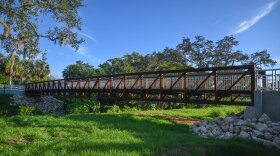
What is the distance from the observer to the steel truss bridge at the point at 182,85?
16797mm

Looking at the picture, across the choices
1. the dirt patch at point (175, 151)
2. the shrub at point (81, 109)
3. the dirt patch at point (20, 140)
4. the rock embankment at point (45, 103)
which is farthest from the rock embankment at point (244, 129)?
the rock embankment at point (45, 103)

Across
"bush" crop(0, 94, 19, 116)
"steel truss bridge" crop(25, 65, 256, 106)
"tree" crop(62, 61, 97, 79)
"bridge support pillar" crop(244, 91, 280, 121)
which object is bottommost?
"bush" crop(0, 94, 19, 116)

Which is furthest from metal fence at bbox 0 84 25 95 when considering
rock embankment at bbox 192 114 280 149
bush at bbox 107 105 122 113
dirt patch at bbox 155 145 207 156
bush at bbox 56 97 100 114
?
dirt patch at bbox 155 145 207 156

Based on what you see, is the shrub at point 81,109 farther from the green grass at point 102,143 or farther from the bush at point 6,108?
the green grass at point 102,143

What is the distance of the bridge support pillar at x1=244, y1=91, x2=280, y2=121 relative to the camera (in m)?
14.7

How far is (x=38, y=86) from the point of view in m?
48.5

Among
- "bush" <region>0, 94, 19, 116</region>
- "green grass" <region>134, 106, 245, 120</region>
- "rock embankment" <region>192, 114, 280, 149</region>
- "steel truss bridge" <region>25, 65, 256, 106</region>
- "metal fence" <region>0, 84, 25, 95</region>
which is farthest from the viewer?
"metal fence" <region>0, 84, 25, 95</region>

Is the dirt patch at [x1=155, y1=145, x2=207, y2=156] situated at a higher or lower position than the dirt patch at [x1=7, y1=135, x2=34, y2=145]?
lower

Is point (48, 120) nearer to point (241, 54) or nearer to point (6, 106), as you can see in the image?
point (6, 106)

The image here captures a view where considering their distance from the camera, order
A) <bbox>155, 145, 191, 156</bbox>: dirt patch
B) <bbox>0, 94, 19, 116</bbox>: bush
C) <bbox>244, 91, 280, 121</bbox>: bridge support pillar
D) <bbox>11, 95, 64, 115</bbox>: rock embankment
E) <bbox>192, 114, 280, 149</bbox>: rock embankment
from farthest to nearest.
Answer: <bbox>11, 95, 64, 115</bbox>: rock embankment
<bbox>0, 94, 19, 116</bbox>: bush
<bbox>244, 91, 280, 121</bbox>: bridge support pillar
<bbox>192, 114, 280, 149</bbox>: rock embankment
<bbox>155, 145, 191, 156</bbox>: dirt patch

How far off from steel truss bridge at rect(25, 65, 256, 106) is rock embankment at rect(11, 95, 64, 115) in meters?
3.01

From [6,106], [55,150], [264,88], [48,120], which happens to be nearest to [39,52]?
[48,120]

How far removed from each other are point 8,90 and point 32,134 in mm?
43435

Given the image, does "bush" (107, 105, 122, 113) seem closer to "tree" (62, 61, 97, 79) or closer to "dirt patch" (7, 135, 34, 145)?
"dirt patch" (7, 135, 34, 145)
